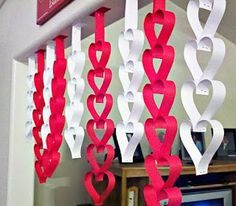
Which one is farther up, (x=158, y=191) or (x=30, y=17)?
(x=30, y=17)

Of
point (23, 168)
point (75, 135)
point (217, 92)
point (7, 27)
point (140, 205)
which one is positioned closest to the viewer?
point (217, 92)

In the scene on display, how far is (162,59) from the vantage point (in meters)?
0.64

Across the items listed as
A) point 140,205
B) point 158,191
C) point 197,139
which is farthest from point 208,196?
point 158,191

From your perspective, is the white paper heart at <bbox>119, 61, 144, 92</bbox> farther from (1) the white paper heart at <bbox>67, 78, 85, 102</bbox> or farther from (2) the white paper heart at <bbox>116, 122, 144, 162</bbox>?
(1) the white paper heart at <bbox>67, 78, 85, 102</bbox>

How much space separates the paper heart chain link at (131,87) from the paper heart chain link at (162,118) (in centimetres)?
6

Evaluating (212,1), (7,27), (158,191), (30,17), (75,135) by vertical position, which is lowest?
(158,191)

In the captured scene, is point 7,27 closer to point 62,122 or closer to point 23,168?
point 23,168

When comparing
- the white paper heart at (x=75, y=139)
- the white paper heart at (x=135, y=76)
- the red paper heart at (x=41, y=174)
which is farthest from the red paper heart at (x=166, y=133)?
the red paper heart at (x=41, y=174)

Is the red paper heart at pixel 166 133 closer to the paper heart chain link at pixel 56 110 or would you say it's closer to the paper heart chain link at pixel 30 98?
the paper heart chain link at pixel 56 110

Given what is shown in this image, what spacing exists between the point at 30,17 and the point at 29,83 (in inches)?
10.2

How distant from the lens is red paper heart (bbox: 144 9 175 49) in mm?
643

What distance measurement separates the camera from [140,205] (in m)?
2.14

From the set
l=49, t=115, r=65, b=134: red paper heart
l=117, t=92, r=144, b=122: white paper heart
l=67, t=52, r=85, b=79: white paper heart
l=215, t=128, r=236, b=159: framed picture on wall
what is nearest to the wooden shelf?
l=215, t=128, r=236, b=159: framed picture on wall

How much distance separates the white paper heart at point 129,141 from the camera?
0.72 meters
